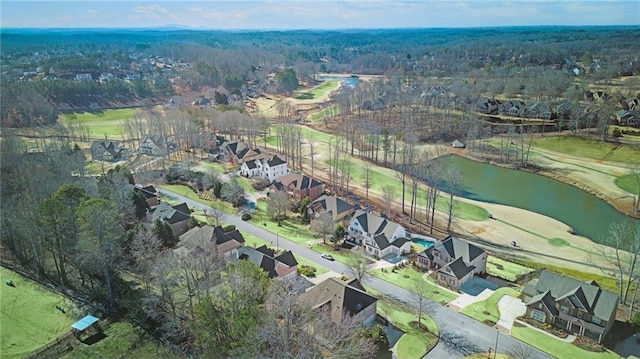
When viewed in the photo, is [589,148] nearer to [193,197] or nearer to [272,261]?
[272,261]

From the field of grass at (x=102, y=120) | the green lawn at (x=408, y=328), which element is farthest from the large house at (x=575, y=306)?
the field of grass at (x=102, y=120)

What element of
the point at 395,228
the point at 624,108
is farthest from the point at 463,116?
the point at 395,228

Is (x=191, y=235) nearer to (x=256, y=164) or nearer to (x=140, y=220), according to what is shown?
(x=140, y=220)

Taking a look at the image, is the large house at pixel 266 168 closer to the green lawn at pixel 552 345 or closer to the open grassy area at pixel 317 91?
the green lawn at pixel 552 345

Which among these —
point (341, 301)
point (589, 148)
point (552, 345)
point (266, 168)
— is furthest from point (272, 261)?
point (589, 148)

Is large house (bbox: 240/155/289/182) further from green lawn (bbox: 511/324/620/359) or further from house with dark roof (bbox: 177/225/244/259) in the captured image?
green lawn (bbox: 511/324/620/359)

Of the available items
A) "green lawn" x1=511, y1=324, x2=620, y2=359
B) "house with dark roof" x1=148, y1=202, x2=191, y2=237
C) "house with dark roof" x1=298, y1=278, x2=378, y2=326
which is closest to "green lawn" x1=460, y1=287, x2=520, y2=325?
"green lawn" x1=511, y1=324, x2=620, y2=359

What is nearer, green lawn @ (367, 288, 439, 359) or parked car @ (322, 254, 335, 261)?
green lawn @ (367, 288, 439, 359)
